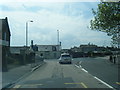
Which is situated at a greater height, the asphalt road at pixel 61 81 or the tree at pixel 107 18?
the tree at pixel 107 18

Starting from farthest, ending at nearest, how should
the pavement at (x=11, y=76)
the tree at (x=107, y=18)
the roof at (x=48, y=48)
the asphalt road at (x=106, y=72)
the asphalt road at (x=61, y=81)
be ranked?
1. the roof at (x=48, y=48)
2. the tree at (x=107, y=18)
3. the asphalt road at (x=106, y=72)
4. the pavement at (x=11, y=76)
5. the asphalt road at (x=61, y=81)

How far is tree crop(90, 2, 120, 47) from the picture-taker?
2491 cm

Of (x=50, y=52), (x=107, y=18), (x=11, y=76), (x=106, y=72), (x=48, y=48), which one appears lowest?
(x=50, y=52)

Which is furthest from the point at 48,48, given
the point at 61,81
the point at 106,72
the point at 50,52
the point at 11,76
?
the point at 61,81

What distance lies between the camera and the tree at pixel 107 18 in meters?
24.9

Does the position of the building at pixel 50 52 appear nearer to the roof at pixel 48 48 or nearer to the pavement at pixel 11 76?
the roof at pixel 48 48

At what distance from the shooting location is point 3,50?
22.2 m

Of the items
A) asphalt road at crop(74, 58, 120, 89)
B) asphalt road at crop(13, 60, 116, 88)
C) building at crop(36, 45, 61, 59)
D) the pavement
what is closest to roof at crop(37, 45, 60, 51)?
building at crop(36, 45, 61, 59)

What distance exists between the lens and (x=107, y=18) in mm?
25312

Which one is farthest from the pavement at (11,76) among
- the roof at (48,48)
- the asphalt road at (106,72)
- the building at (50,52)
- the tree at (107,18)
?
the roof at (48,48)

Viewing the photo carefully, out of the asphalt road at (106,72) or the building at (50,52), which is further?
the building at (50,52)

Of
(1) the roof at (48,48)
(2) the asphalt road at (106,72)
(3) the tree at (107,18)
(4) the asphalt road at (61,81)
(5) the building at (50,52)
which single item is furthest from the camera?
(1) the roof at (48,48)

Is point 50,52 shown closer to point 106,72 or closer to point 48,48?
point 48,48

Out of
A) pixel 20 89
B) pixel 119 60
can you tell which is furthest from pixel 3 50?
pixel 119 60
